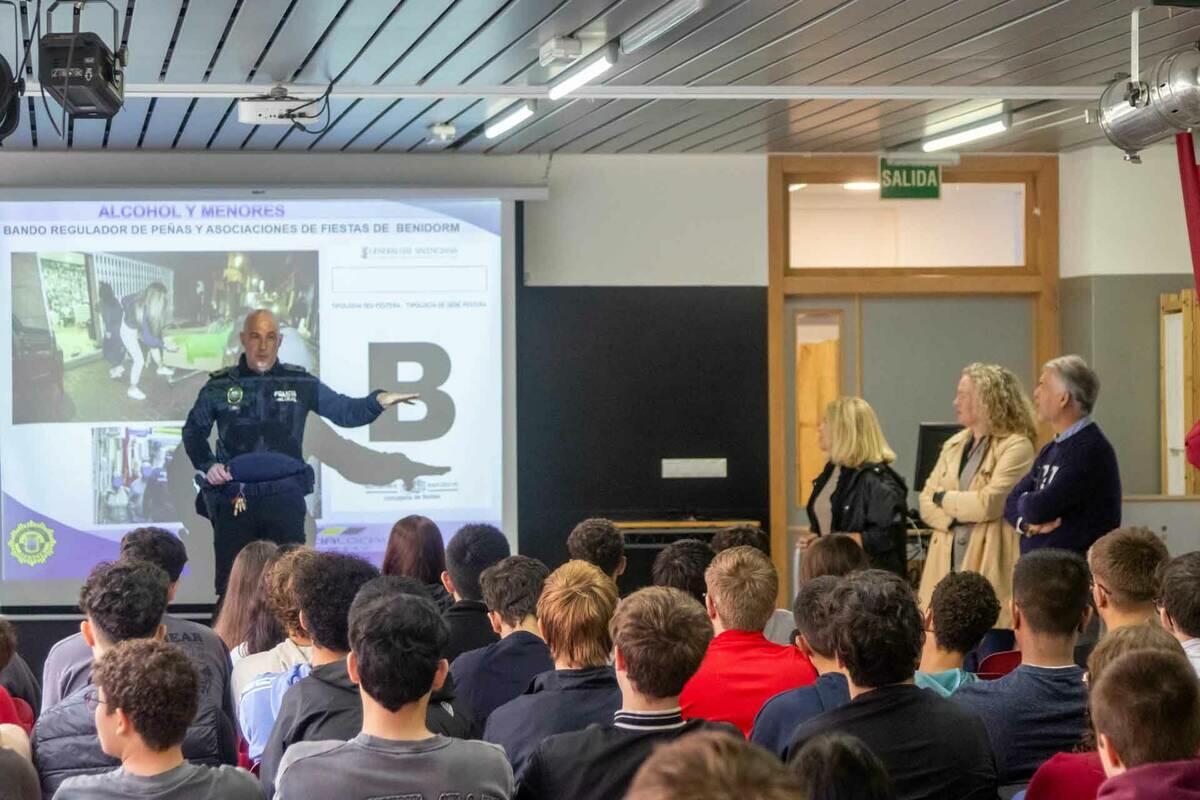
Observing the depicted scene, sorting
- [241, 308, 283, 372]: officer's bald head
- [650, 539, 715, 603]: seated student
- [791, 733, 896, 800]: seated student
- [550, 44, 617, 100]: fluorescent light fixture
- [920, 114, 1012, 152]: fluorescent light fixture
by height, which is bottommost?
[650, 539, 715, 603]: seated student

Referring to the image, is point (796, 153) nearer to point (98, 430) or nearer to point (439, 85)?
point (439, 85)

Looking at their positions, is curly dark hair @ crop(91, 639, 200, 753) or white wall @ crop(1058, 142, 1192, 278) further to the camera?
white wall @ crop(1058, 142, 1192, 278)

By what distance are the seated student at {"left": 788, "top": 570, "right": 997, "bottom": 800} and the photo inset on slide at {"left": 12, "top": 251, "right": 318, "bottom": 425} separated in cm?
598

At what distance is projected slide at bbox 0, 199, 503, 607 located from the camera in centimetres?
834

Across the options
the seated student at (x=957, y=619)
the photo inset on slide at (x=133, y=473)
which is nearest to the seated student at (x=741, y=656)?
the seated student at (x=957, y=619)

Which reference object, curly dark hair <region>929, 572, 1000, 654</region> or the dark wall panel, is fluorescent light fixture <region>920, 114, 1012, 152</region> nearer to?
the dark wall panel

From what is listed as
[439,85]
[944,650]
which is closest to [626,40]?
[439,85]

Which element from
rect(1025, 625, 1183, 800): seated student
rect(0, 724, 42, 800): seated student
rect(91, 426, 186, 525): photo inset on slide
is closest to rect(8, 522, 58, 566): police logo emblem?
rect(91, 426, 186, 525): photo inset on slide

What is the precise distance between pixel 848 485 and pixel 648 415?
2302 mm

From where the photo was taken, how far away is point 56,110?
7.29m

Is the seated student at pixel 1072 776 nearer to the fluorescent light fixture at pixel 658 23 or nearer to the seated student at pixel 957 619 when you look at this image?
the seated student at pixel 957 619

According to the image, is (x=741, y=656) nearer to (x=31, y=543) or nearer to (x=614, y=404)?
(x=614, y=404)

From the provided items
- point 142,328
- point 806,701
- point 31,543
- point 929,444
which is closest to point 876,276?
point 929,444

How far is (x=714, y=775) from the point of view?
1.38 meters
